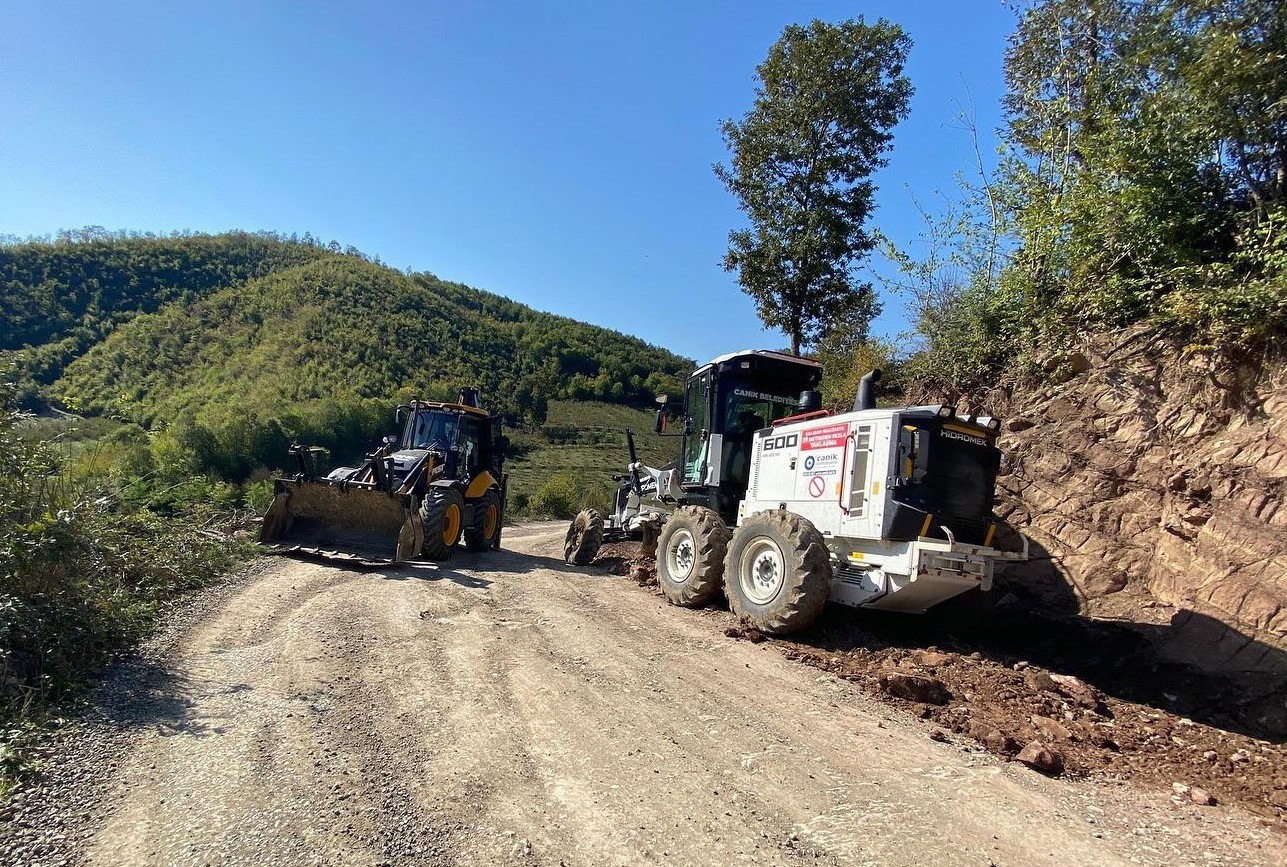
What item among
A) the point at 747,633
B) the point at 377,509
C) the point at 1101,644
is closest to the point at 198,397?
the point at 377,509

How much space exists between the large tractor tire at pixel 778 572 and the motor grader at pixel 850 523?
12mm

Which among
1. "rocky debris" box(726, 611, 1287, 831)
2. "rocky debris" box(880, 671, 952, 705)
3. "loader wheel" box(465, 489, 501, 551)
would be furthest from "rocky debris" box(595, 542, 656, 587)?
"rocky debris" box(880, 671, 952, 705)

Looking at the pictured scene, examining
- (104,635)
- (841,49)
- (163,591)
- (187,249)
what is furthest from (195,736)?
(187,249)

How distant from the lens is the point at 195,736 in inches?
148

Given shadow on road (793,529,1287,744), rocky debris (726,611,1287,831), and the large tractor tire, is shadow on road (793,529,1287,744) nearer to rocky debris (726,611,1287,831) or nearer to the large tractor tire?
rocky debris (726,611,1287,831)

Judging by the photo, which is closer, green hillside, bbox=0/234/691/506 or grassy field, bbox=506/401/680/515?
grassy field, bbox=506/401/680/515

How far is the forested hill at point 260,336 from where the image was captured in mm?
44938

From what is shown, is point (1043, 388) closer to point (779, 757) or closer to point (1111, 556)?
point (1111, 556)

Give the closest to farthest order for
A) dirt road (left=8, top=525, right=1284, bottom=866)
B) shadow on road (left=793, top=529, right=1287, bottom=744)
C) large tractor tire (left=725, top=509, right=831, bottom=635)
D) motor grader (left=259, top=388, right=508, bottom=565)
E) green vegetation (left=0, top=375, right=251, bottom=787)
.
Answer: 1. dirt road (left=8, top=525, right=1284, bottom=866)
2. green vegetation (left=0, top=375, right=251, bottom=787)
3. shadow on road (left=793, top=529, right=1287, bottom=744)
4. large tractor tire (left=725, top=509, right=831, bottom=635)
5. motor grader (left=259, top=388, right=508, bottom=565)

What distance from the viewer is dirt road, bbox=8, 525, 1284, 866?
2891 millimetres

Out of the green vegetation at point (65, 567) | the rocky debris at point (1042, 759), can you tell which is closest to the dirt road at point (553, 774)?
the rocky debris at point (1042, 759)

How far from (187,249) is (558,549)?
243 feet

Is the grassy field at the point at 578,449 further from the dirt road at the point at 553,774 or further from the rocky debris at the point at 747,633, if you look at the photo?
A: the dirt road at the point at 553,774

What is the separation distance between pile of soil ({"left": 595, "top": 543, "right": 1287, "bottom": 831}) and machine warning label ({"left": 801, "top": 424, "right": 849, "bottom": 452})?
182cm
